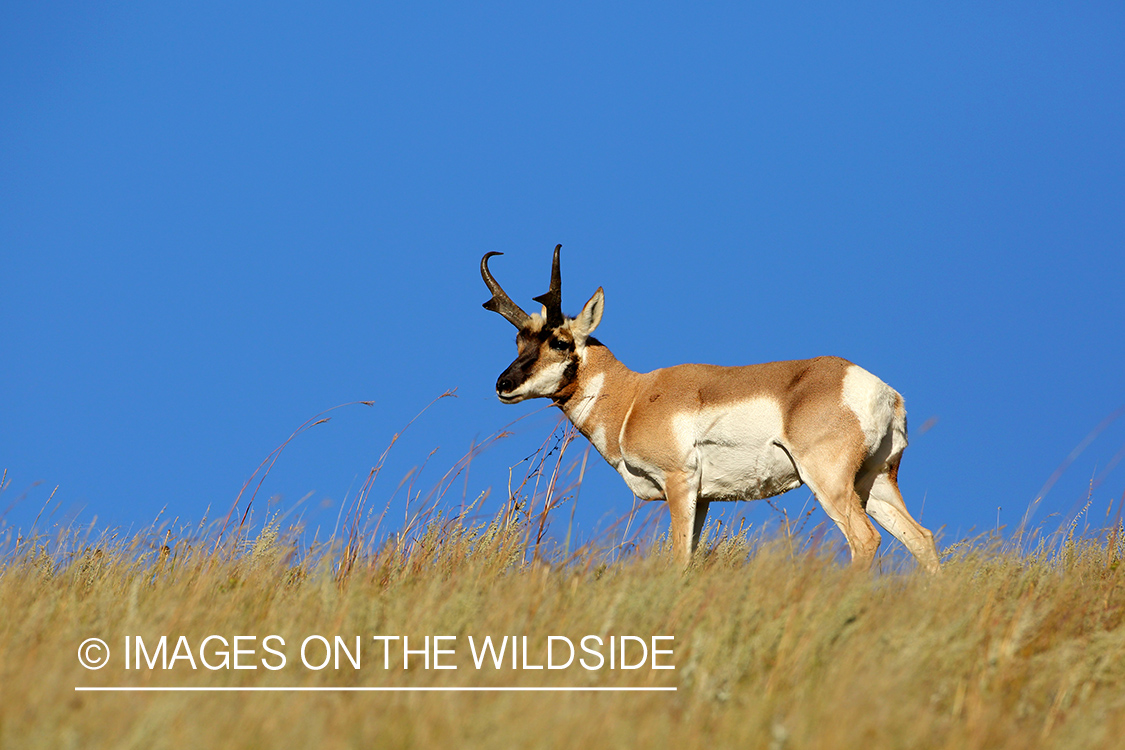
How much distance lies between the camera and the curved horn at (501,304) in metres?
10.1

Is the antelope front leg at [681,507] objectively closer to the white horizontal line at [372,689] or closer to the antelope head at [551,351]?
the antelope head at [551,351]

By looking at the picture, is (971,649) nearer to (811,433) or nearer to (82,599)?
(811,433)

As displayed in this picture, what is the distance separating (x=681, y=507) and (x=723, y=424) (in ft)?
2.90

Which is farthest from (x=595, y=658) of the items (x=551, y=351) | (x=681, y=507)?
(x=551, y=351)

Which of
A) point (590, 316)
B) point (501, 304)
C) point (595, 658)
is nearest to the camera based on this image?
point (595, 658)

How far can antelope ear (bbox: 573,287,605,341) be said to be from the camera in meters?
9.65

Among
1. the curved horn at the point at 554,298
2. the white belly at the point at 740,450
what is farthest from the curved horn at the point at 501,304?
the white belly at the point at 740,450

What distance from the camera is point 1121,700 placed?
432 cm

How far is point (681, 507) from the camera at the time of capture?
28.8 ft

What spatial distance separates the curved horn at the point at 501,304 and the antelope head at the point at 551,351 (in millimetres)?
150

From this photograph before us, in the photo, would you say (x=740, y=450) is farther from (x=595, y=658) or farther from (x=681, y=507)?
(x=595, y=658)

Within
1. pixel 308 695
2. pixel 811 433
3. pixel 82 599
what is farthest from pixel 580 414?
pixel 308 695

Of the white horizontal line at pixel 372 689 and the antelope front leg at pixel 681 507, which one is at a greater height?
the antelope front leg at pixel 681 507

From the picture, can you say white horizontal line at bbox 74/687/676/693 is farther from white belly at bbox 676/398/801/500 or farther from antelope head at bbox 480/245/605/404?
antelope head at bbox 480/245/605/404
